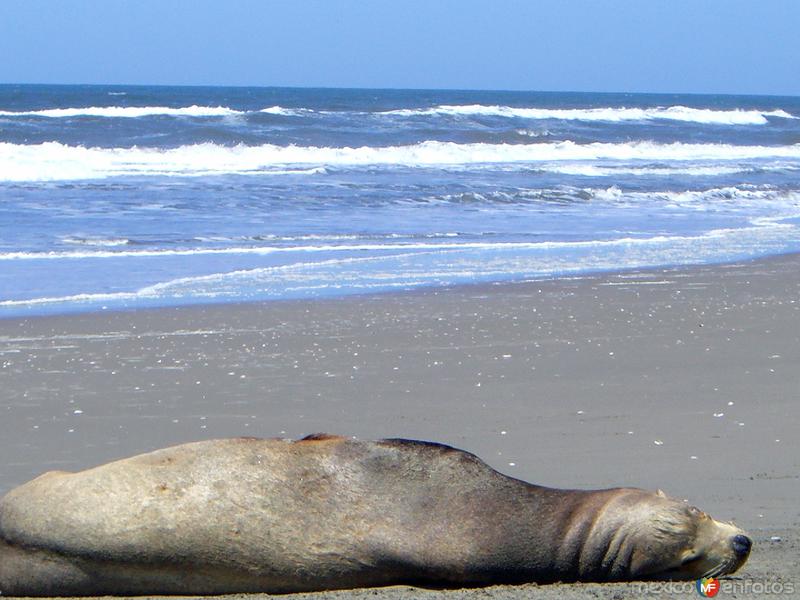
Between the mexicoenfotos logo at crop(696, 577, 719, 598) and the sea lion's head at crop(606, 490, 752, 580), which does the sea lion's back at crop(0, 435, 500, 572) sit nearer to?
the sea lion's head at crop(606, 490, 752, 580)

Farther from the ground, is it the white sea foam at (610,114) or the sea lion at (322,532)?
the white sea foam at (610,114)

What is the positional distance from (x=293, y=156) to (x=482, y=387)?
2448 cm

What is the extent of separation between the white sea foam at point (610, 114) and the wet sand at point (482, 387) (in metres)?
35.7

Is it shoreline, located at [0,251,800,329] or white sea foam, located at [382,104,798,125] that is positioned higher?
white sea foam, located at [382,104,798,125]

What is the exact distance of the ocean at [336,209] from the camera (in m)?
10.8

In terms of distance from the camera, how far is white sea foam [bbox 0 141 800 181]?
24.3m

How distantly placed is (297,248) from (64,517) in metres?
9.37

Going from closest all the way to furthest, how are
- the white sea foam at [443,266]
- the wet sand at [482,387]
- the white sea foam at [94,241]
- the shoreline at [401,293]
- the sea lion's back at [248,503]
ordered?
the sea lion's back at [248,503], the wet sand at [482,387], the shoreline at [401,293], the white sea foam at [443,266], the white sea foam at [94,241]

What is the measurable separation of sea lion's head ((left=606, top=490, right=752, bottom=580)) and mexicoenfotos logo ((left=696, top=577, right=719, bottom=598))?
0.03 m

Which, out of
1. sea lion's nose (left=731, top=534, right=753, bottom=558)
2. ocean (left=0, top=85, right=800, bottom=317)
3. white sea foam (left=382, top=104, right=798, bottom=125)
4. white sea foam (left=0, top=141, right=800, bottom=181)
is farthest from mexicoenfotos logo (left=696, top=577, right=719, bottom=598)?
white sea foam (left=382, top=104, right=798, bottom=125)

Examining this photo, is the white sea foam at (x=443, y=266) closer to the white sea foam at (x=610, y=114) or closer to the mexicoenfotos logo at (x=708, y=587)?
the mexicoenfotos logo at (x=708, y=587)

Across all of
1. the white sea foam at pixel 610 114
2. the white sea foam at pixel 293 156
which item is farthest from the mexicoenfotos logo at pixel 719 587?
the white sea foam at pixel 610 114

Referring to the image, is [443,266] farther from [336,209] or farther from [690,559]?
[690,559]

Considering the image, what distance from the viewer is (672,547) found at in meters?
3.60
